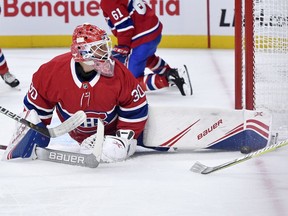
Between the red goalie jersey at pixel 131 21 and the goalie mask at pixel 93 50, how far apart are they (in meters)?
1.56

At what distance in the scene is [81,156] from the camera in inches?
134

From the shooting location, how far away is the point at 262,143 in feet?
12.1

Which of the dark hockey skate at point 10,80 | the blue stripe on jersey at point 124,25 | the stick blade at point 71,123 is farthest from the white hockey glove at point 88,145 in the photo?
the dark hockey skate at point 10,80

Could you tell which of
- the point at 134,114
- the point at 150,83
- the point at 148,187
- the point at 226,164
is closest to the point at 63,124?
the point at 134,114

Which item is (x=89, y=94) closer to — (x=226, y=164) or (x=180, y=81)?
(x=226, y=164)

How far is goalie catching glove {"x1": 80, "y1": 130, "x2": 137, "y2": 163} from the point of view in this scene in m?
3.46

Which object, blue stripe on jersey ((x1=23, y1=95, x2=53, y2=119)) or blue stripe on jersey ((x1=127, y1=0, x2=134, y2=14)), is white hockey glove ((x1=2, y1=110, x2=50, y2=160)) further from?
blue stripe on jersey ((x1=127, y1=0, x2=134, y2=14))

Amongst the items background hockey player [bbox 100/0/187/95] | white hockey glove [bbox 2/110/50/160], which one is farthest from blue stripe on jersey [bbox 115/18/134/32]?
white hockey glove [bbox 2/110/50/160]

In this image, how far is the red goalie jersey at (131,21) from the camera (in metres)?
5.06

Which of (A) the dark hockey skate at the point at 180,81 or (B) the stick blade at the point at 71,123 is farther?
(A) the dark hockey skate at the point at 180,81

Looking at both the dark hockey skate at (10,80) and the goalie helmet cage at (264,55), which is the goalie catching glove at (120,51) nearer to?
the dark hockey skate at (10,80)

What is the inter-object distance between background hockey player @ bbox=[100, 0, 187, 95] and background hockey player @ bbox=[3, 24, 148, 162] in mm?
1521

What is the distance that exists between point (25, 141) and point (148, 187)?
2.07 ft

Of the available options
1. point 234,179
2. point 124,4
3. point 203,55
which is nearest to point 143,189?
point 234,179
